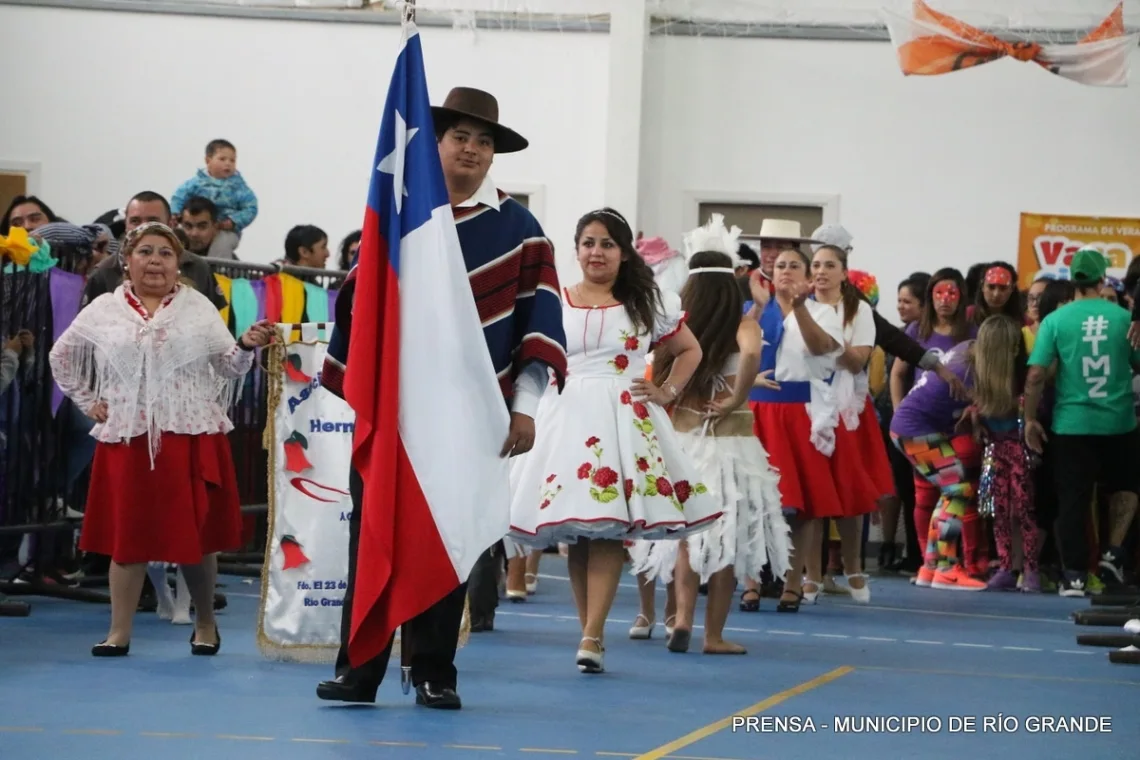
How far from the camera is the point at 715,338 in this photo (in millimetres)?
7598

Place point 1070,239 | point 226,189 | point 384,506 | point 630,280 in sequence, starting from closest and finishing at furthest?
point 384,506
point 630,280
point 226,189
point 1070,239

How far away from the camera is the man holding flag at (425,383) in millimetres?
4984

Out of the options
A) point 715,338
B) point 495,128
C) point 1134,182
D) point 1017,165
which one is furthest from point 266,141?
point 495,128

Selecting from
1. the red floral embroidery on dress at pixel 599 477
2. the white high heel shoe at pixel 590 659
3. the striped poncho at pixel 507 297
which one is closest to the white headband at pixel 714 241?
the red floral embroidery on dress at pixel 599 477

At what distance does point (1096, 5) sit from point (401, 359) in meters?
11.4

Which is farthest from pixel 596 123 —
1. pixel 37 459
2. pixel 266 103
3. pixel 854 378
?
pixel 37 459

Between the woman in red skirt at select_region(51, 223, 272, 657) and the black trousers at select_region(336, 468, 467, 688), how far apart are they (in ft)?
4.55

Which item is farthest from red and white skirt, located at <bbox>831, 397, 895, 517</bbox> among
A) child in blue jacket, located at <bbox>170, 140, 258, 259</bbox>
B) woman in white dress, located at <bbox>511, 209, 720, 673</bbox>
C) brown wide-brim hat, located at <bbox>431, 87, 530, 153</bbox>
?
brown wide-brim hat, located at <bbox>431, 87, 530, 153</bbox>

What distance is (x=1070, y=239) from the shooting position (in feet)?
49.4

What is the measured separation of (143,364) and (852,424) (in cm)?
426

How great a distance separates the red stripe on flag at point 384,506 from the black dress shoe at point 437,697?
0.29m

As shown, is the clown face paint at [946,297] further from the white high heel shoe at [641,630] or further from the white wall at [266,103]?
the white wall at [266,103]

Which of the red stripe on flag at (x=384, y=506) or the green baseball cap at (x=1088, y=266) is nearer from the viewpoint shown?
the red stripe on flag at (x=384, y=506)

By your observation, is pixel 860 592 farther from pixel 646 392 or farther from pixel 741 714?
pixel 741 714
